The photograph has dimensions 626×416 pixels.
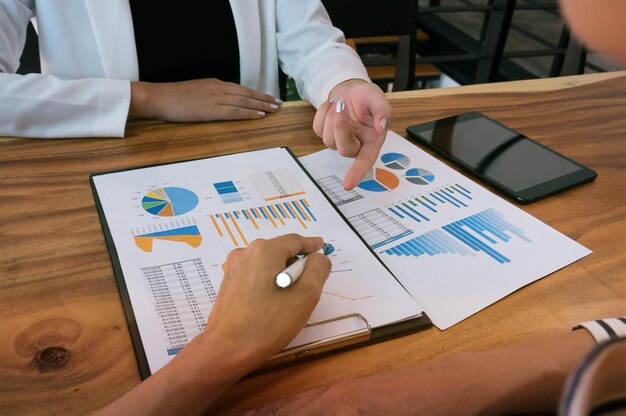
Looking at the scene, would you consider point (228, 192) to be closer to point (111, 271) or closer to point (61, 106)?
point (111, 271)

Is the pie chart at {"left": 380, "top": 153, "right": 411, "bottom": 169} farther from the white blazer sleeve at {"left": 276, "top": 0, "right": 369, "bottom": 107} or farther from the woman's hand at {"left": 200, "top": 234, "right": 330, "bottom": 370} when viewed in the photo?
the woman's hand at {"left": 200, "top": 234, "right": 330, "bottom": 370}

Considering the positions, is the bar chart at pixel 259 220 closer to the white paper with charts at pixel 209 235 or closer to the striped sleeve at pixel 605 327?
the white paper with charts at pixel 209 235

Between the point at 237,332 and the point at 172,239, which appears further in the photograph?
the point at 172,239

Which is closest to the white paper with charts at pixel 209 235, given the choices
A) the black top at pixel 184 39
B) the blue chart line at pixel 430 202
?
the blue chart line at pixel 430 202

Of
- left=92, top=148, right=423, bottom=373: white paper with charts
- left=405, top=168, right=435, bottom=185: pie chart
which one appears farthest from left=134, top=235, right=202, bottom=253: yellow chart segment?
left=405, top=168, right=435, bottom=185: pie chart

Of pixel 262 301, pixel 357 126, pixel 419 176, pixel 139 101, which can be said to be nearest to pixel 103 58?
pixel 139 101

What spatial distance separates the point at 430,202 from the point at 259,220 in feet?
0.85

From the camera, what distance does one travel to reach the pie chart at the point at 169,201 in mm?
747

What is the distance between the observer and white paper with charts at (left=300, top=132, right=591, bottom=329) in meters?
0.67

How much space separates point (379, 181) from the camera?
0.88m

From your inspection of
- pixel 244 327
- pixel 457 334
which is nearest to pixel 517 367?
pixel 457 334

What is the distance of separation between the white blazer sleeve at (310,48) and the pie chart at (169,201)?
40 cm

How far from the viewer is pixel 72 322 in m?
0.59

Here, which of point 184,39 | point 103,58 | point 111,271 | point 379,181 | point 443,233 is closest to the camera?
point 111,271
